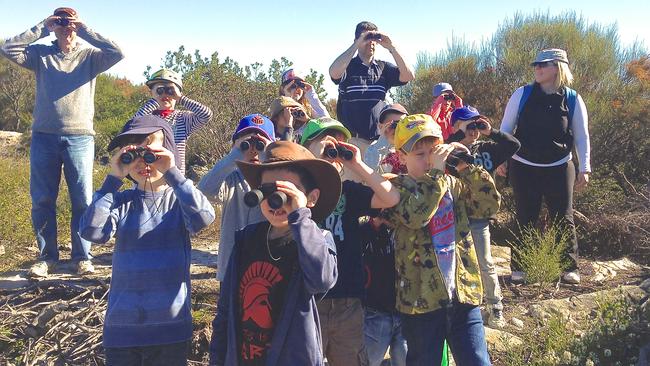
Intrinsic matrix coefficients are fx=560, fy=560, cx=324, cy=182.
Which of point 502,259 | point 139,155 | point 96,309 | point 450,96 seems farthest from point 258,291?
point 502,259

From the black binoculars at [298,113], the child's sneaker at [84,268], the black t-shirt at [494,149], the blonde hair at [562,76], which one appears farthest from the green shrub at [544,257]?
the child's sneaker at [84,268]

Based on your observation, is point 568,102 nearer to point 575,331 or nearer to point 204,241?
point 575,331

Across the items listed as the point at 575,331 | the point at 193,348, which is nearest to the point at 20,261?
the point at 193,348

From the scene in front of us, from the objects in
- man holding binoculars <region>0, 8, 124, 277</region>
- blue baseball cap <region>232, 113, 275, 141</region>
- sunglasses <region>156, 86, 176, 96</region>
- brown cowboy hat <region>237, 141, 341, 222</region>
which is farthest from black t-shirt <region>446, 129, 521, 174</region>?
man holding binoculars <region>0, 8, 124, 277</region>

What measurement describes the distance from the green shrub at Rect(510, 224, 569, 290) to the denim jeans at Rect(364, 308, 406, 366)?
76.9 inches

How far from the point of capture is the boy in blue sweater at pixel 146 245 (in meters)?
2.47

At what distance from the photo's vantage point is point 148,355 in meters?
2.52

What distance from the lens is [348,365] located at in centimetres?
259

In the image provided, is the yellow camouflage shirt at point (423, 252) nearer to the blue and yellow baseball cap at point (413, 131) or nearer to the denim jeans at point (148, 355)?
the blue and yellow baseball cap at point (413, 131)

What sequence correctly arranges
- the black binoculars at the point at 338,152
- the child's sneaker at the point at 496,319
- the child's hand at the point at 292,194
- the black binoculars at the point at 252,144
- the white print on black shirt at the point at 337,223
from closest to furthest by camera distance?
the child's hand at the point at 292,194
the black binoculars at the point at 338,152
the white print on black shirt at the point at 337,223
the black binoculars at the point at 252,144
the child's sneaker at the point at 496,319

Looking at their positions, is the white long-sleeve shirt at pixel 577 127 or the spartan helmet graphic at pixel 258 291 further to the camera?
the white long-sleeve shirt at pixel 577 127

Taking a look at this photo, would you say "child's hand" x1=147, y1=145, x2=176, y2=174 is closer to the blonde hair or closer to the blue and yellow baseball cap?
the blue and yellow baseball cap

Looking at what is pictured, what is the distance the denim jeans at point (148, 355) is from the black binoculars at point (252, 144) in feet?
3.54

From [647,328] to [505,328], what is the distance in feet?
2.82
